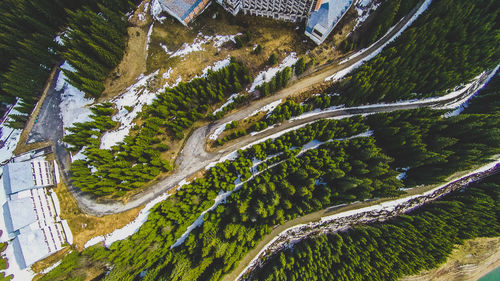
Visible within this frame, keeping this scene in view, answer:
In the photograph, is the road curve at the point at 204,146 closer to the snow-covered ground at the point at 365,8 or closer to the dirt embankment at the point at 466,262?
the snow-covered ground at the point at 365,8

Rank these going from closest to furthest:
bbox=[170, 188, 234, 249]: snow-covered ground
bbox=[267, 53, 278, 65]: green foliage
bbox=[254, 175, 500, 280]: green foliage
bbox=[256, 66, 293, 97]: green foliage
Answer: bbox=[170, 188, 234, 249]: snow-covered ground → bbox=[256, 66, 293, 97]: green foliage → bbox=[267, 53, 278, 65]: green foliage → bbox=[254, 175, 500, 280]: green foliage

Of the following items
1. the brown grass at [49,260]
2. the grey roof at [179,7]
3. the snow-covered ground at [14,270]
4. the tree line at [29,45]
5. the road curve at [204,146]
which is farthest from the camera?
the grey roof at [179,7]

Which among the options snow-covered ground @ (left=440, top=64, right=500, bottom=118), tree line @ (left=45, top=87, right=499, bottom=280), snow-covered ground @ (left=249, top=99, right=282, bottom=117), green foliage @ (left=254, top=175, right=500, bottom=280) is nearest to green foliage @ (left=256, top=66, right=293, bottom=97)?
snow-covered ground @ (left=249, top=99, right=282, bottom=117)

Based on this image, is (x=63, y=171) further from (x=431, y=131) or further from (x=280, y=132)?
(x=431, y=131)

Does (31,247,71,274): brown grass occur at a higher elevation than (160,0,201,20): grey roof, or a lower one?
lower

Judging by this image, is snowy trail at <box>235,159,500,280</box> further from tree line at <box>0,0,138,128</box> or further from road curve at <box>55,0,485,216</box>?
tree line at <box>0,0,138,128</box>

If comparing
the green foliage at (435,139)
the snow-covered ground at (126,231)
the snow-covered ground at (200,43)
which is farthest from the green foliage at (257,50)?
the snow-covered ground at (126,231)

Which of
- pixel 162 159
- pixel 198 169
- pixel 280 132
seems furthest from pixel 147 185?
pixel 280 132
